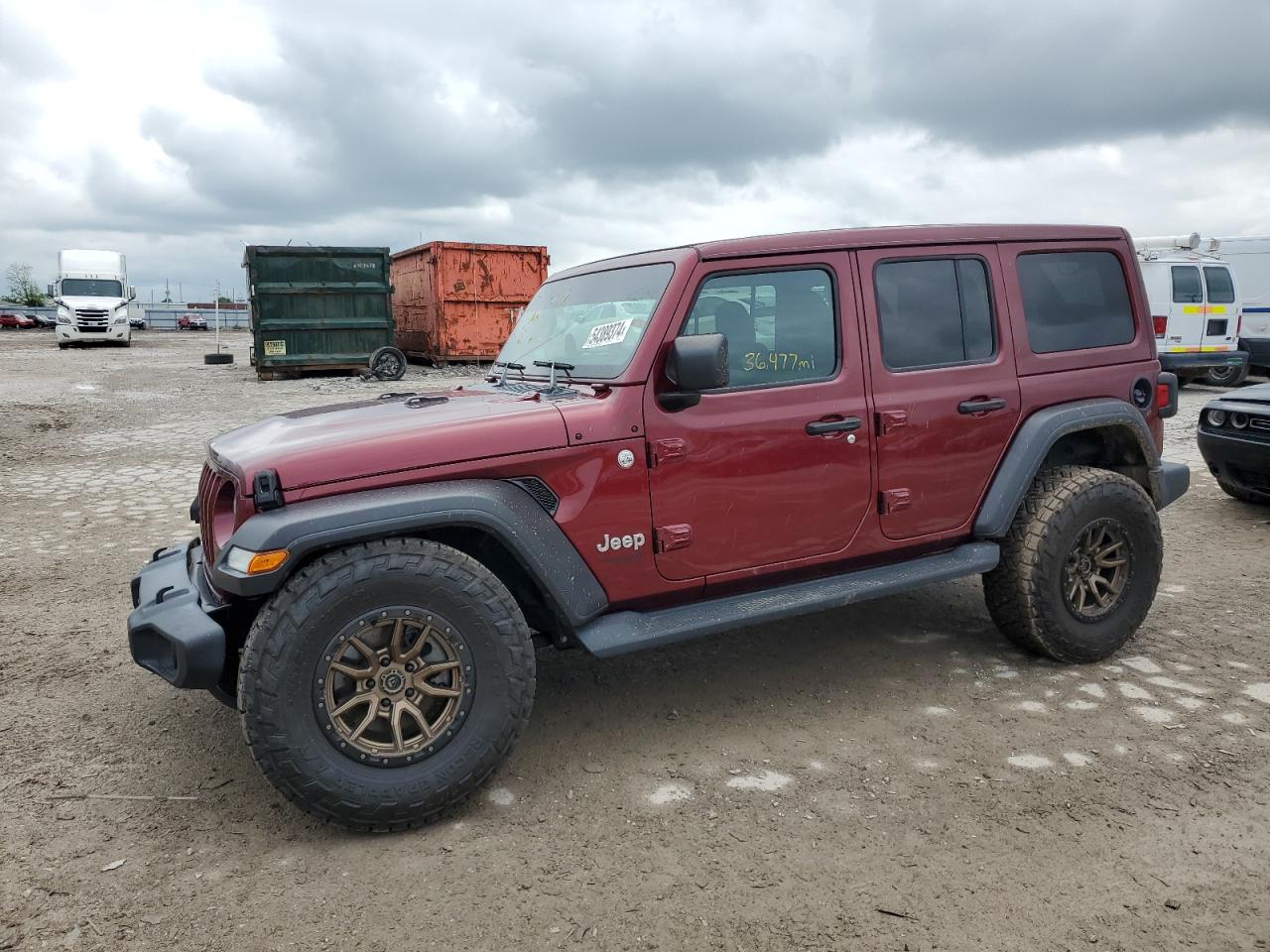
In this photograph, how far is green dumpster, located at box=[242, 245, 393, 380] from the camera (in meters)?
16.3

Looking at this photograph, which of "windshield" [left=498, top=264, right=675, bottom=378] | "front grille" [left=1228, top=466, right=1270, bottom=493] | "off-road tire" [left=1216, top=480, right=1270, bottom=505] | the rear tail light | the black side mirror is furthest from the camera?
"off-road tire" [left=1216, top=480, right=1270, bottom=505]

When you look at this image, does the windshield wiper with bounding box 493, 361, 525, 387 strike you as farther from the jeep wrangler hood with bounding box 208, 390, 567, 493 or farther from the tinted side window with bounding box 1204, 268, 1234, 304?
the tinted side window with bounding box 1204, 268, 1234, 304

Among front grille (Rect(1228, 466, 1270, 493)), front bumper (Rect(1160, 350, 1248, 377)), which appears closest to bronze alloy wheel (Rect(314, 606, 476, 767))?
front grille (Rect(1228, 466, 1270, 493))

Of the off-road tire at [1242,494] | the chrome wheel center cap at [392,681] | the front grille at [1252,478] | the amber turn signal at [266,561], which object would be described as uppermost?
the amber turn signal at [266,561]

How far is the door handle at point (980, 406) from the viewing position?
3.98 m

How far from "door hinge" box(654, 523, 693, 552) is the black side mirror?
0.51m

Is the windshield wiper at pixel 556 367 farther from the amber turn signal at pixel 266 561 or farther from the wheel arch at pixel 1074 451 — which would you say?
the wheel arch at pixel 1074 451

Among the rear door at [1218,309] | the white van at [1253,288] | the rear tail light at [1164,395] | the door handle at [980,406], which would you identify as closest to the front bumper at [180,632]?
the door handle at [980,406]

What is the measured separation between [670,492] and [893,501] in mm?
1037

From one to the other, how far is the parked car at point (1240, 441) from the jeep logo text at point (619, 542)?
5812mm

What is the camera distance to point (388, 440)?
10.2 ft

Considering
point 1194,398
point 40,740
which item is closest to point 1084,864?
point 40,740

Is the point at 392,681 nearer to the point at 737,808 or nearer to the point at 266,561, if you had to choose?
the point at 266,561

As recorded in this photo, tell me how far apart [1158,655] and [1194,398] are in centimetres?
1177
